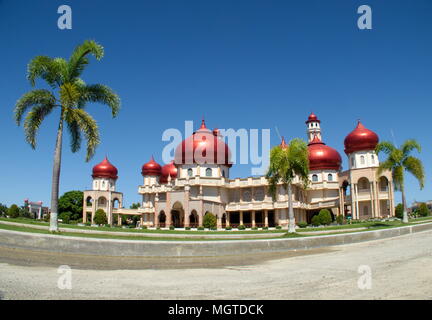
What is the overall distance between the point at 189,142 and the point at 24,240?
36.9 m

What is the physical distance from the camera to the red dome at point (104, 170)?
65938 millimetres

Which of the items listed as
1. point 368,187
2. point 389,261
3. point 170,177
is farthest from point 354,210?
point 389,261

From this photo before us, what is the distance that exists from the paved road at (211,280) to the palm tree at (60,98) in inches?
284

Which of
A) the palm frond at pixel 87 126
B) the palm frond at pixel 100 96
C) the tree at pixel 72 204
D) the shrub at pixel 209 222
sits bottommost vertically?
the shrub at pixel 209 222

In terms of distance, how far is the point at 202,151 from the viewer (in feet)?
161

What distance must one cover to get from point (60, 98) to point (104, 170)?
4908cm

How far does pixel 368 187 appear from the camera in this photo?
157ft

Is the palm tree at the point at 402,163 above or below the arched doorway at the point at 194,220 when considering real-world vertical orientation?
above

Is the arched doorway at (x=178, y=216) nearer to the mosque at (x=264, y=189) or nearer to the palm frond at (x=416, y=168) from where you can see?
the mosque at (x=264, y=189)

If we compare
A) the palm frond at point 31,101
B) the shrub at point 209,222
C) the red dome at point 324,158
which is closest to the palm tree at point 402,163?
the shrub at point 209,222

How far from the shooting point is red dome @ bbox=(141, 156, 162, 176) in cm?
6419

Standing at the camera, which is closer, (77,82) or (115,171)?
(77,82)

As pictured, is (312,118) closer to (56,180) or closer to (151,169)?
(151,169)
